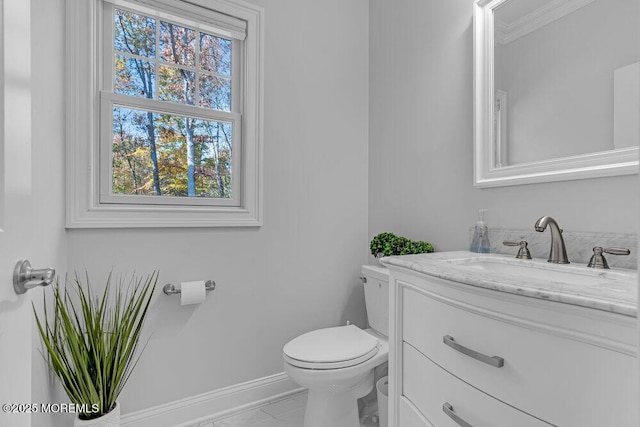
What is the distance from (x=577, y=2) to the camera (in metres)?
1.17

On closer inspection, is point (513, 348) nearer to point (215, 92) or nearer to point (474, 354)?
point (474, 354)

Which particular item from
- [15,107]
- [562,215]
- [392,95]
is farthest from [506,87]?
[15,107]

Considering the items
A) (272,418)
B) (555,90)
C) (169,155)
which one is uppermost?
(555,90)

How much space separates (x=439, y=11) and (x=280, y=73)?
36.2 inches

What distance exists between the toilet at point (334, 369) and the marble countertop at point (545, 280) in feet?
1.83

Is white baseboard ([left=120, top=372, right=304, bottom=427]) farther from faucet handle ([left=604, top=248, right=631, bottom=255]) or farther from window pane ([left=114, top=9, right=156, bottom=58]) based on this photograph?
window pane ([left=114, top=9, right=156, bottom=58])

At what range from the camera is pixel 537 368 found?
0.64 meters

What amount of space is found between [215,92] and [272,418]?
1792 mm

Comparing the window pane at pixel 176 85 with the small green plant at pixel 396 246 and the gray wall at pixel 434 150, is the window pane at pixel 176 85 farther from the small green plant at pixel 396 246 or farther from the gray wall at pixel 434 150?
the small green plant at pixel 396 246

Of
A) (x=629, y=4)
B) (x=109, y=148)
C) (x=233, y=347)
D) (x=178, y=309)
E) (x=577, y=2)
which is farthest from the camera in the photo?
(x=233, y=347)

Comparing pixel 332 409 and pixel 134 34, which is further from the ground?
pixel 134 34

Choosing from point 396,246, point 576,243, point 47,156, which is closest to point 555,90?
point 576,243

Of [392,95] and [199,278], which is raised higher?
[392,95]

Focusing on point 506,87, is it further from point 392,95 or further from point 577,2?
point 392,95
